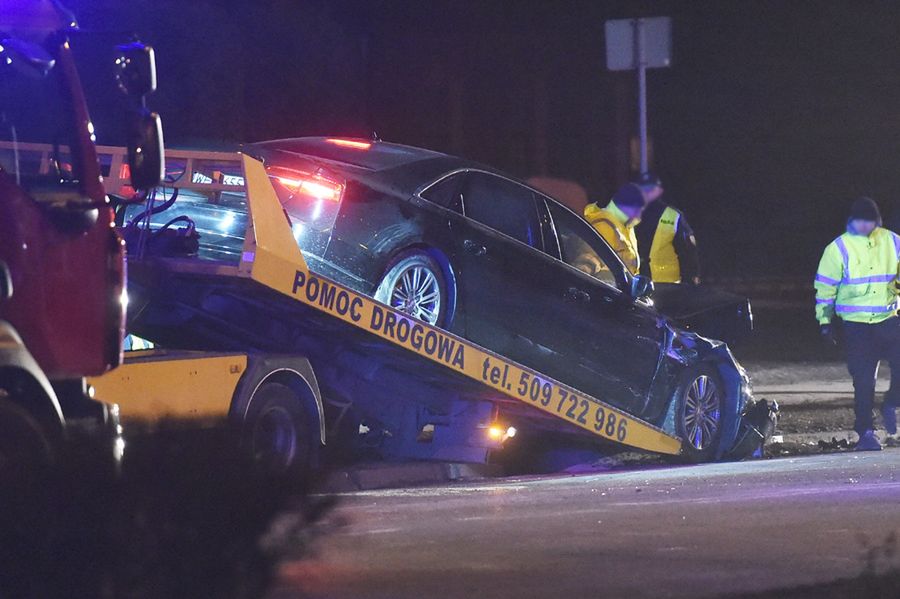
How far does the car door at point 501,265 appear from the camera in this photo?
10.4m

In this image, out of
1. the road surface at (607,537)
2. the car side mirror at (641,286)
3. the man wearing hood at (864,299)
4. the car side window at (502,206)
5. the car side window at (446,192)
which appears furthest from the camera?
the man wearing hood at (864,299)

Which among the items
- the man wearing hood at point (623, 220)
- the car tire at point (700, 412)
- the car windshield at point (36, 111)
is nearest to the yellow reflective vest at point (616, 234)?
the man wearing hood at point (623, 220)

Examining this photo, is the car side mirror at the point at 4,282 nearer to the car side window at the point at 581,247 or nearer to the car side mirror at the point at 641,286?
the car side window at the point at 581,247

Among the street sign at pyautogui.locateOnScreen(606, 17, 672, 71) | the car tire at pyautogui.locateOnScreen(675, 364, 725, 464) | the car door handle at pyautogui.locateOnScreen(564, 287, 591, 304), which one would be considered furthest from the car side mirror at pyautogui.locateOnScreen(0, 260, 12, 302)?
the street sign at pyautogui.locateOnScreen(606, 17, 672, 71)

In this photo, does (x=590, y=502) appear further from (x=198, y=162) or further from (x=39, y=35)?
(x=39, y=35)

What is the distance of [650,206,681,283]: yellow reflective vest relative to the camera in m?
14.7

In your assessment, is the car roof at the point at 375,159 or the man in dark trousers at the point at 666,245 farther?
the man in dark trousers at the point at 666,245

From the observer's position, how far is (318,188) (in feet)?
32.0

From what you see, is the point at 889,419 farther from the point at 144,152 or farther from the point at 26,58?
the point at 26,58

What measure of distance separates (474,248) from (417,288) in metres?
0.42

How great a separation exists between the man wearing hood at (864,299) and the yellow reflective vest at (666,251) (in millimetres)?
1345

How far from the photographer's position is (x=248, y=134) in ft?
69.6

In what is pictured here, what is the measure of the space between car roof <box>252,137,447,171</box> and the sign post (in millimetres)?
5652

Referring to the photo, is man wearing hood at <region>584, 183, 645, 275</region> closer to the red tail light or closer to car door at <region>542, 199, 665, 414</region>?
car door at <region>542, 199, 665, 414</region>
